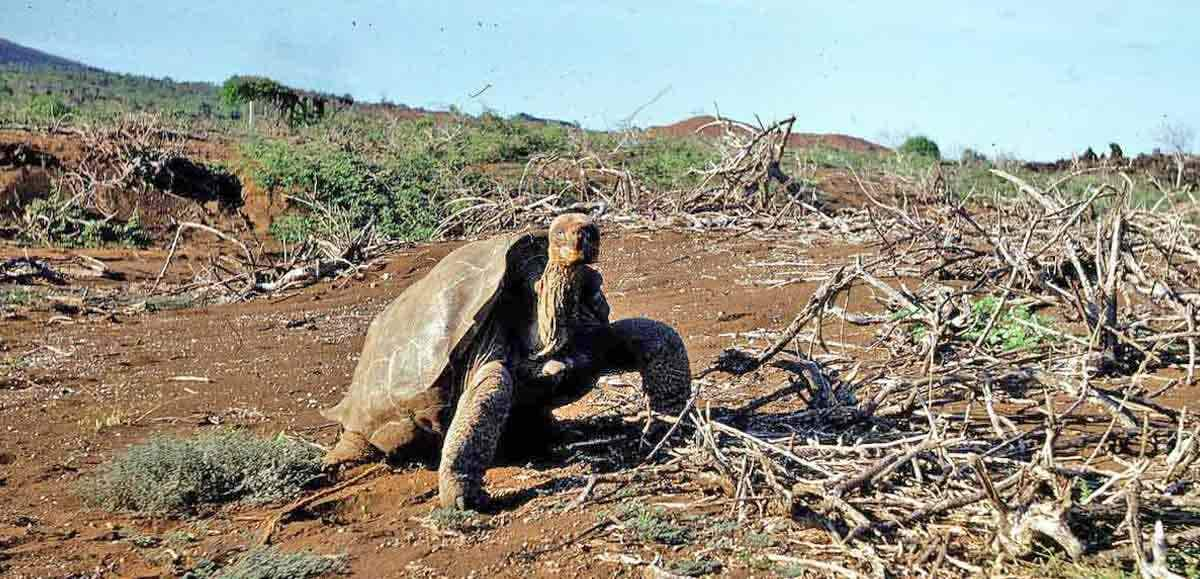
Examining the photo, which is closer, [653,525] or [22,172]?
[653,525]

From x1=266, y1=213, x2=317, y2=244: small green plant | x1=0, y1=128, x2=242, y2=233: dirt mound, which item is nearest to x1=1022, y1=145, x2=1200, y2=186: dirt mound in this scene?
x1=266, y1=213, x2=317, y2=244: small green plant

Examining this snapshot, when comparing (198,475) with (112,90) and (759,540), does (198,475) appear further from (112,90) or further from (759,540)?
(112,90)

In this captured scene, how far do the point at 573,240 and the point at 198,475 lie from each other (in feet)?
6.04

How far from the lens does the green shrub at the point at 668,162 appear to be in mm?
16984

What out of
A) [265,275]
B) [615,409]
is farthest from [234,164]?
[615,409]

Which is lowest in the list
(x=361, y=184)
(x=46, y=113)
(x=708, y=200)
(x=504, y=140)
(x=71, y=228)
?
(x=71, y=228)

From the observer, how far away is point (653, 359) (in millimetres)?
4492

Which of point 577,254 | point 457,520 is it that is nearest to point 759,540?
point 457,520

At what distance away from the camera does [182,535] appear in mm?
4020

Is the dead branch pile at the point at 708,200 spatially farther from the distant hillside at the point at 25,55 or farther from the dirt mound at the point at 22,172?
the distant hillside at the point at 25,55

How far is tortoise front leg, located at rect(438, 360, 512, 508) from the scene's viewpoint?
3.97 m

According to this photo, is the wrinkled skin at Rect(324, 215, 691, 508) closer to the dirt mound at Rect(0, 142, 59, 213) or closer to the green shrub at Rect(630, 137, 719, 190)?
the green shrub at Rect(630, 137, 719, 190)

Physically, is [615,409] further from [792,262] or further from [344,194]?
[344,194]

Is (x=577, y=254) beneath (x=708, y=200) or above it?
beneath
